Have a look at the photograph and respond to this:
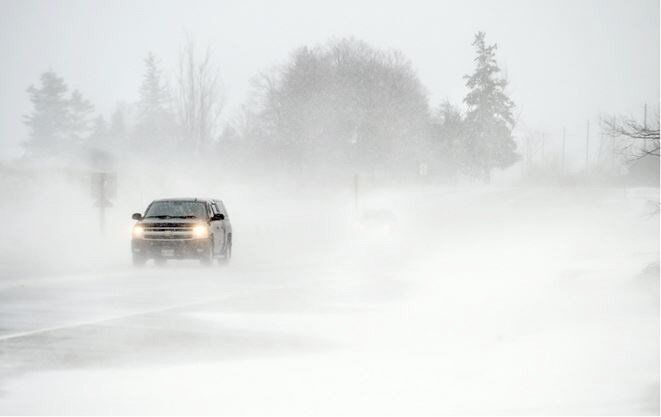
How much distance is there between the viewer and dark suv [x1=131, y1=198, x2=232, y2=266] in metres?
27.7

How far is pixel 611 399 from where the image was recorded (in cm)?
938

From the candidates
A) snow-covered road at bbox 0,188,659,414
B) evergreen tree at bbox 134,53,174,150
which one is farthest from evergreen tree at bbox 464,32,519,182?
snow-covered road at bbox 0,188,659,414

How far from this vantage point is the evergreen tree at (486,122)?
10519 cm

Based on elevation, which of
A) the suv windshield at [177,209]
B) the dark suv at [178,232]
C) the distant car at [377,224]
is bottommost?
the distant car at [377,224]

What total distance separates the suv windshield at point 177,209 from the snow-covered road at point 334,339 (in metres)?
1.47

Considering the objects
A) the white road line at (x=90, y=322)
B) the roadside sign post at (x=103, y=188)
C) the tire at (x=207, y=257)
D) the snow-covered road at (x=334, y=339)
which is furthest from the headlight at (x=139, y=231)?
the roadside sign post at (x=103, y=188)

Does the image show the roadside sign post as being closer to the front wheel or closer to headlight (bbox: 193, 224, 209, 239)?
the front wheel

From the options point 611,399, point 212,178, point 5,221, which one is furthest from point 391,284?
point 212,178

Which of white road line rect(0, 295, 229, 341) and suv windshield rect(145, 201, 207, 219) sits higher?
suv windshield rect(145, 201, 207, 219)

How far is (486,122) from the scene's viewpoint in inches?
4178

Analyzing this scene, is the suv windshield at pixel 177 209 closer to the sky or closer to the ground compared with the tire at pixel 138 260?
closer to the sky

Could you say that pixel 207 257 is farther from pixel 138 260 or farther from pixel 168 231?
pixel 138 260

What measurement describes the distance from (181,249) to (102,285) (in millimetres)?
5186

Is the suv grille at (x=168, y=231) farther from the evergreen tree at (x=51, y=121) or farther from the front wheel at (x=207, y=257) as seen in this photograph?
the evergreen tree at (x=51, y=121)
